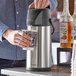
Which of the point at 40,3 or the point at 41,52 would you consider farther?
the point at 40,3

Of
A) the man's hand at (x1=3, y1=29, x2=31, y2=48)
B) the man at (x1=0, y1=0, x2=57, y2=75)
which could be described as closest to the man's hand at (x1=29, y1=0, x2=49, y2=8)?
the man at (x1=0, y1=0, x2=57, y2=75)

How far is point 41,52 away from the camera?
1.72 m

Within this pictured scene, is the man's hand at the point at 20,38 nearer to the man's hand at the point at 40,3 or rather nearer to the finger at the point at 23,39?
the finger at the point at 23,39

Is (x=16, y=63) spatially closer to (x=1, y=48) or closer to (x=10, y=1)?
(x=1, y=48)

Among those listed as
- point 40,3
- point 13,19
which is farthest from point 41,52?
point 13,19

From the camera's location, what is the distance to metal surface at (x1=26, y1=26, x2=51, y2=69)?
1716 millimetres

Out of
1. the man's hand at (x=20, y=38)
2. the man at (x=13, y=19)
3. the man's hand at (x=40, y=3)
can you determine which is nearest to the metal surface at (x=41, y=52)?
the man's hand at (x=20, y=38)

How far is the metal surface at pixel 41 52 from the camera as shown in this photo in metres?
1.72

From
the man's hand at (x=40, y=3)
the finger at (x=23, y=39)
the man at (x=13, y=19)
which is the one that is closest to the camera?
the finger at (x=23, y=39)

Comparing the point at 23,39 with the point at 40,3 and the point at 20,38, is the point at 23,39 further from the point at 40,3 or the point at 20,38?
the point at 40,3

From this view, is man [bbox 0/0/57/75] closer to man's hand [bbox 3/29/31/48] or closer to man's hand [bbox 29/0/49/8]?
man's hand [bbox 29/0/49/8]

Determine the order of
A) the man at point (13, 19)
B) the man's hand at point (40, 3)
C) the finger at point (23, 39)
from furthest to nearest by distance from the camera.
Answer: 1. the man at point (13, 19)
2. the man's hand at point (40, 3)
3. the finger at point (23, 39)

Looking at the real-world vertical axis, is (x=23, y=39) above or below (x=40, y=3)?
below

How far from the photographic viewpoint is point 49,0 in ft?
6.49
